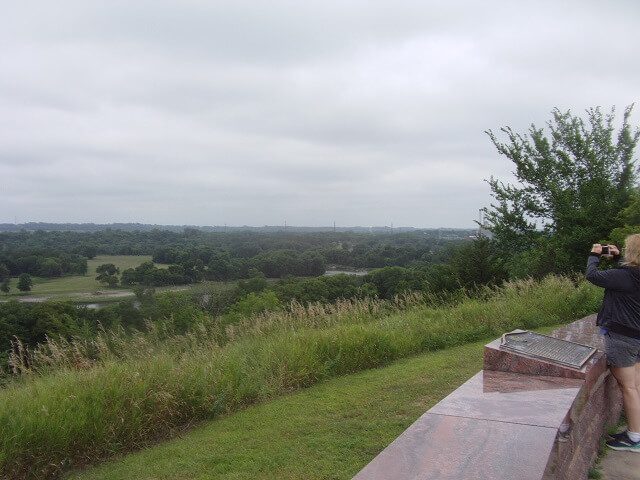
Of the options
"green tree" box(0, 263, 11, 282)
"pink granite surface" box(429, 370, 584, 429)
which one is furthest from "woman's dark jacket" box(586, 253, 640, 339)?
"green tree" box(0, 263, 11, 282)

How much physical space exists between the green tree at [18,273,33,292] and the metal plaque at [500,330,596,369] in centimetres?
3198

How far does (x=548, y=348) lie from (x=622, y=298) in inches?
30.4

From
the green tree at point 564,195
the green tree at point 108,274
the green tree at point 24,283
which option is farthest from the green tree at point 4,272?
the green tree at point 564,195

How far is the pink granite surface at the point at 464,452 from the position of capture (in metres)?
2.60

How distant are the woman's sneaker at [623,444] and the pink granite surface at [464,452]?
1699 mm

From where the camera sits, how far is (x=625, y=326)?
4.19m

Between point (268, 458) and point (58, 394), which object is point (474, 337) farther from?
point (58, 394)

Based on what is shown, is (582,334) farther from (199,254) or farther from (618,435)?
(199,254)

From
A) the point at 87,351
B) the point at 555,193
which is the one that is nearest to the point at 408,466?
the point at 87,351

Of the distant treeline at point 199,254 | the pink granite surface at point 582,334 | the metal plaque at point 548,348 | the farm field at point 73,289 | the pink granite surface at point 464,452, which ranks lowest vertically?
the farm field at point 73,289

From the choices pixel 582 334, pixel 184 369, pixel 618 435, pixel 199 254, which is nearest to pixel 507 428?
pixel 618 435

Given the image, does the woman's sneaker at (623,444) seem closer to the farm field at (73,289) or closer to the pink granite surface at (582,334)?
the pink granite surface at (582,334)

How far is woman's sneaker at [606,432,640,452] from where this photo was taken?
423 cm

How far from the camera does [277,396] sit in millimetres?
5961
